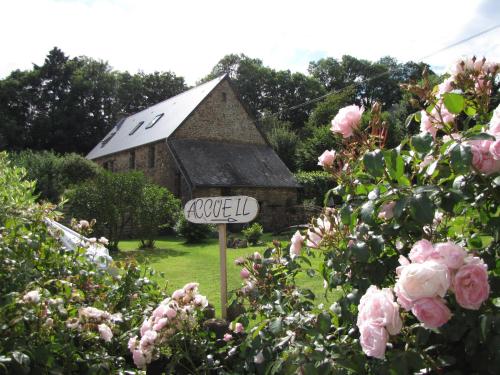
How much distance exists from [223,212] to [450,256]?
9.18 ft

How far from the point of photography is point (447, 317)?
1.37 meters

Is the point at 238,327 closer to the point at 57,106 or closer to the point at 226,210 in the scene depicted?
the point at 226,210

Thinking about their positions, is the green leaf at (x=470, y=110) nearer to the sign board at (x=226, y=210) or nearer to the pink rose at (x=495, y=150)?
the pink rose at (x=495, y=150)

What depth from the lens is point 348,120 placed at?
205 centimetres

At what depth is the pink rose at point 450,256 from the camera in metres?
1.38

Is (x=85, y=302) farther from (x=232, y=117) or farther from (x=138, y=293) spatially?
(x=232, y=117)

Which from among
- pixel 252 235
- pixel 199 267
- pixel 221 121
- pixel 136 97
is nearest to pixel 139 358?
pixel 199 267

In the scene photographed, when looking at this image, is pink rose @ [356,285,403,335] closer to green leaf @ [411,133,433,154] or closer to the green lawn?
green leaf @ [411,133,433,154]

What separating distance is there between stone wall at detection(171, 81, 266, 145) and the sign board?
1954cm

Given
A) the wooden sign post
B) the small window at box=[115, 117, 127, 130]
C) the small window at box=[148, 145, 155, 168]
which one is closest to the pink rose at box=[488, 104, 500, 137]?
the wooden sign post

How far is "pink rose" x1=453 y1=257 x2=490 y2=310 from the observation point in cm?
137

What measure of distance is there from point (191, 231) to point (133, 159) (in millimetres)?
11440

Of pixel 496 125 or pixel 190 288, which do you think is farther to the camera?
pixel 190 288

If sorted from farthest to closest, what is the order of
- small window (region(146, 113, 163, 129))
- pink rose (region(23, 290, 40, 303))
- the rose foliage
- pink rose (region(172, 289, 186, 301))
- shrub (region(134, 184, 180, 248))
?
small window (region(146, 113, 163, 129))
shrub (region(134, 184, 180, 248))
pink rose (region(172, 289, 186, 301))
pink rose (region(23, 290, 40, 303))
the rose foliage
